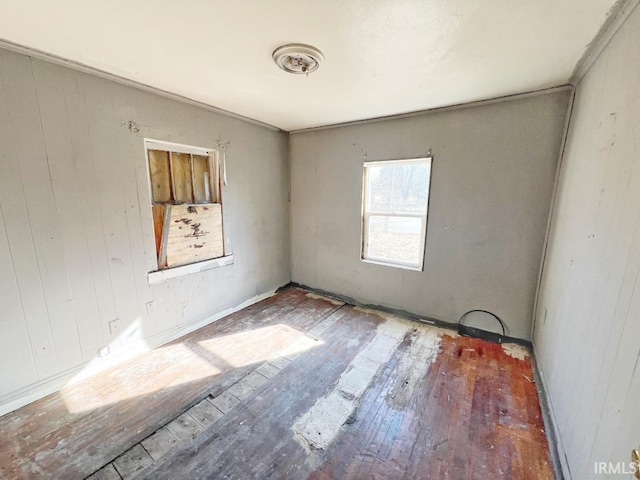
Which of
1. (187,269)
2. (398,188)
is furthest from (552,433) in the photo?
(187,269)

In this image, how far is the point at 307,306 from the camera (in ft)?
11.7

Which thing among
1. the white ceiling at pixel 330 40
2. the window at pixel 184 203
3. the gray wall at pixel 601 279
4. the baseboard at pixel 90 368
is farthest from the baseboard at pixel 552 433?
the window at pixel 184 203

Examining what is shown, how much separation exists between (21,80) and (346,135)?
9.52ft

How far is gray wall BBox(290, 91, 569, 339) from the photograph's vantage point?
94.4 inches

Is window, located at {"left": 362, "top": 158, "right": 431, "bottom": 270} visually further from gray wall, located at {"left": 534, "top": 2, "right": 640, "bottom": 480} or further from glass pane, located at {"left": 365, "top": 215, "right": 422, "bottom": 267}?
gray wall, located at {"left": 534, "top": 2, "right": 640, "bottom": 480}

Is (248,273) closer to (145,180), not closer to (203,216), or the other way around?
(203,216)

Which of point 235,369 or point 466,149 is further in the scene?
point 466,149

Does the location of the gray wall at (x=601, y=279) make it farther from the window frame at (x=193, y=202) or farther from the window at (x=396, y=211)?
the window frame at (x=193, y=202)

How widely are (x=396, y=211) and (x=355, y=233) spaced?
24.7 inches

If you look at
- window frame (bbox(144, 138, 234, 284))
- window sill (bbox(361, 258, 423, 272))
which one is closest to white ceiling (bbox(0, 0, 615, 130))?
window frame (bbox(144, 138, 234, 284))

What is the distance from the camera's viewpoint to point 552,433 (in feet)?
5.32

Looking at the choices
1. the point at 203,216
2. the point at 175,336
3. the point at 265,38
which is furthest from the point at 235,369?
the point at 265,38

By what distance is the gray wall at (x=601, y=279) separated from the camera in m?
1.02

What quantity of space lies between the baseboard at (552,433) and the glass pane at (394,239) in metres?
1.50
